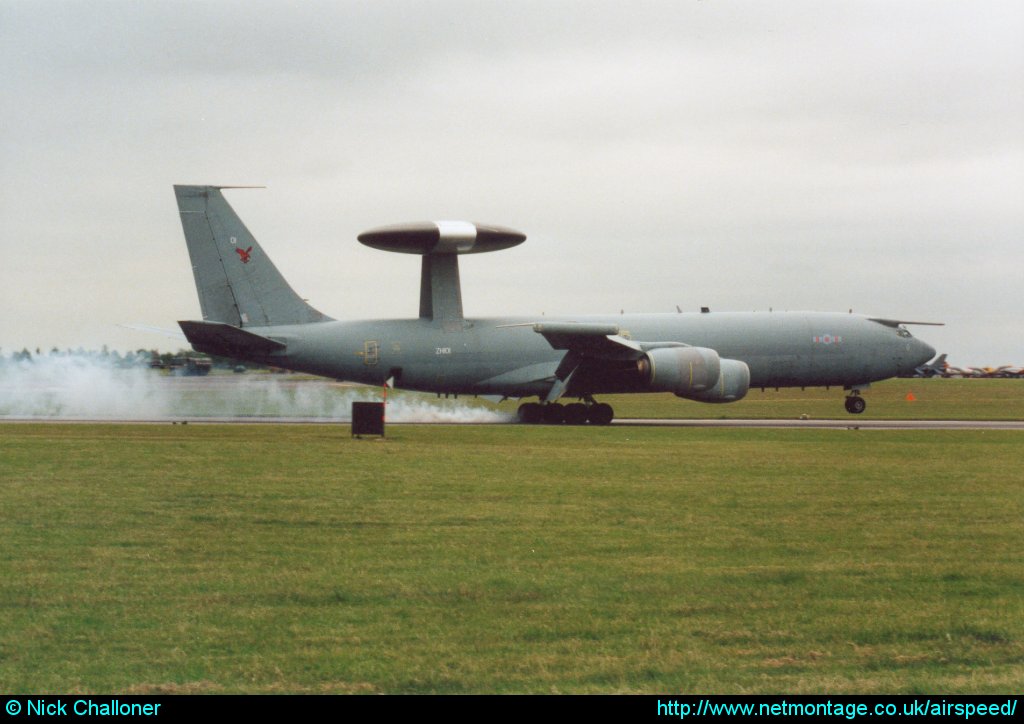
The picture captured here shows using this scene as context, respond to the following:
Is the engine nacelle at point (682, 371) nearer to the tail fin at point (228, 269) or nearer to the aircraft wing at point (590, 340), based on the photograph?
the aircraft wing at point (590, 340)

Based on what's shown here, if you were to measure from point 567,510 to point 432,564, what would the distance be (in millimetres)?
3790

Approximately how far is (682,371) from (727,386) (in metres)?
1.79

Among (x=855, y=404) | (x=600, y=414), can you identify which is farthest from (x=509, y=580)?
(x=855, y=404)

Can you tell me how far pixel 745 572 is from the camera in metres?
9.70

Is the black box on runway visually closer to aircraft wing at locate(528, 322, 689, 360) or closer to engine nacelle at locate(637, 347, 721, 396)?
aircraft wing at locate(528, 322, 689, 360)

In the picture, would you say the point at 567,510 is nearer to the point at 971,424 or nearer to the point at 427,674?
→ the point at 427,674

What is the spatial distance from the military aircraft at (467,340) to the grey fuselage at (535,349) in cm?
3

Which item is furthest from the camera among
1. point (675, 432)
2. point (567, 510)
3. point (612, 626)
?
point (675, 432)

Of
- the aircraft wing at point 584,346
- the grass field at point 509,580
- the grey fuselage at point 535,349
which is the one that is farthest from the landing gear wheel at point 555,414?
the grass field at point 509,580

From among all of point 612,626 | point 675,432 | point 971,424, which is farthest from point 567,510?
point 971,424

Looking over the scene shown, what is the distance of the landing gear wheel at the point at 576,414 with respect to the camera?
35.4 m

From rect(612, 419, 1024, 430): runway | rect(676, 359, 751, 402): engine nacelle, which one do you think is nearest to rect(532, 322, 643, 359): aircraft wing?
rect(676, 359, 751, 402): engine nacelle
